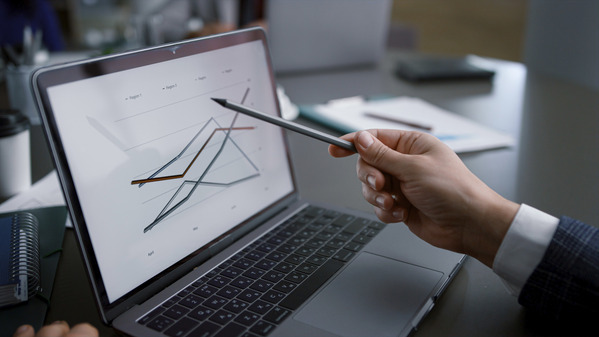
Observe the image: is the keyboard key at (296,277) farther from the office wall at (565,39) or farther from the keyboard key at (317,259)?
the office wall at (565,39)

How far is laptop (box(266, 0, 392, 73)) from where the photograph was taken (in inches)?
57.7

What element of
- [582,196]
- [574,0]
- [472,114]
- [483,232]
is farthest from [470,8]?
[483,232]

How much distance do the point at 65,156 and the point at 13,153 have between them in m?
0.42

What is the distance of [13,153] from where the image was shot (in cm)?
82

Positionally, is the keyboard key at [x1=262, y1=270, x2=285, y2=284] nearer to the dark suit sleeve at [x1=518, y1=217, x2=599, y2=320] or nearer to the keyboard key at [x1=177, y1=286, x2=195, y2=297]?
the keyboard key at [x1=177, y1=286, x2=195, y2=297]

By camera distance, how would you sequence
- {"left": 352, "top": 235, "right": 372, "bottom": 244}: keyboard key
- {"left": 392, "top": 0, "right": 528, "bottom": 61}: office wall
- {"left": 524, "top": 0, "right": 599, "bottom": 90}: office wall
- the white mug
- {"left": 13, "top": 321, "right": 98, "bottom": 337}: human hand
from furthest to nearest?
1. {"left": 392, "top": 0, "right": 528, "bottom": 61}: office wall
2. {"left": 524, "top": 0, "right": 599, "bottom": 90}: office wall
3. the white mug
4. {"left": 352, "top": 235, "right": 372, "bottom": 244}: keyboard key
5. {"left": 13, "top": 321, "right": 98, "bottom": 337}: human hand

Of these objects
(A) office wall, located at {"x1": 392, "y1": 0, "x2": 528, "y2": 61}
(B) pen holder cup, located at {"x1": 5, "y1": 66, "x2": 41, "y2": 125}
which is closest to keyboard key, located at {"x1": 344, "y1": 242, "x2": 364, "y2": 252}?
(B) pen holder cup, located at {"x1": 5, "y1": 66, "x2": 41, "y2": 125}

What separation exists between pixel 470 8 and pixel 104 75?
5702 millimetres

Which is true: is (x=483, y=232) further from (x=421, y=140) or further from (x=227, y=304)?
(x=227, y=304)

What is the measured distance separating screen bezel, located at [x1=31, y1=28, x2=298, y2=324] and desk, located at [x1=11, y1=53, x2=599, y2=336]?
5 centimetres

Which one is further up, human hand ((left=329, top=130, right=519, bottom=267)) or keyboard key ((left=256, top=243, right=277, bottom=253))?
human hand ((left=329, top=130, right=519, bottom=267))

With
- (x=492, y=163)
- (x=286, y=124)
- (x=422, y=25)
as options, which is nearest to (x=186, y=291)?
(x=286, y=124)

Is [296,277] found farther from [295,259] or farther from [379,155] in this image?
[379,155]

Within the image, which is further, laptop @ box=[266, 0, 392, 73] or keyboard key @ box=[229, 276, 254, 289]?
laptop @ box=[266, 0, 392, 73]
